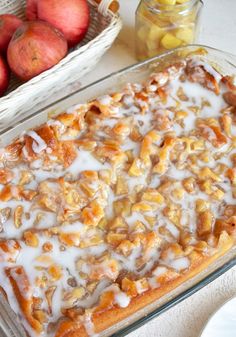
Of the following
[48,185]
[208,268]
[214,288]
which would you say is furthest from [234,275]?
[48,185]

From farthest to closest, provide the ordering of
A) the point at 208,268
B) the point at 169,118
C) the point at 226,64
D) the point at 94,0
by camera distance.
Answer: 1. the point at 94,0
2. the point at 226,64
3. the point at 169,118
4. the point at 208,268

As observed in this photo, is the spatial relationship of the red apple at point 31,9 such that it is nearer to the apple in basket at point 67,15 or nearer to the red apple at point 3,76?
the apple in basket at point 67,15

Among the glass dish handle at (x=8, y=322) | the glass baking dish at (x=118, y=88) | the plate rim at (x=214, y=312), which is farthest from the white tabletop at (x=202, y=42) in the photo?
the glass dish handle at (x=8, y=322)

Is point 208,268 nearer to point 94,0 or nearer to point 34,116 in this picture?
point 34,116

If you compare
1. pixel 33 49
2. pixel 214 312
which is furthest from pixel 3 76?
pixel 214 312

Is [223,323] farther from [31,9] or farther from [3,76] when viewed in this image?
[31,9]

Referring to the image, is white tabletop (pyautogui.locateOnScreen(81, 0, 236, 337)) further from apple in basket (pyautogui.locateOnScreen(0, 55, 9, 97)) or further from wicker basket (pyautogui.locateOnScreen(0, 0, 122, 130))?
apple in basket (pyautogui.locateOnScreen(0, 55, 9, 97))
